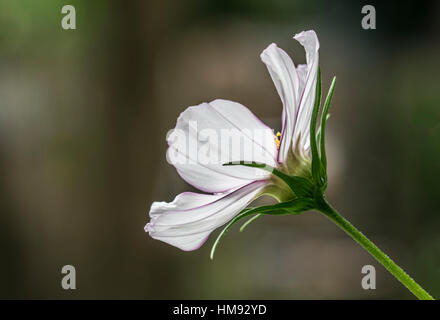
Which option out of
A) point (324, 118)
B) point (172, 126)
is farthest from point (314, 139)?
point (172, 126)

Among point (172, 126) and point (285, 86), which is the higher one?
point (285, 86)

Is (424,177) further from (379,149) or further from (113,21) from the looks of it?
(113,21)

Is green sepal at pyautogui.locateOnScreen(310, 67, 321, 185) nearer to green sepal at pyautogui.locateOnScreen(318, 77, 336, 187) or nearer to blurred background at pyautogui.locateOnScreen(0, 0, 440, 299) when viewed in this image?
green sepal at pyautogui.locateOnScreen(318, 77, 336, 187)

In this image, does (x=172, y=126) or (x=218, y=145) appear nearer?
(x=218, y=145)

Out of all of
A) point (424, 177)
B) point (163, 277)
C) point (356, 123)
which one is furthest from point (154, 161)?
point (424, 177)

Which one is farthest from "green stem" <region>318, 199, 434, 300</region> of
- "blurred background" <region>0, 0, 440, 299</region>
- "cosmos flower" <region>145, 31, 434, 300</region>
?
Answer: "blurred background" <region>0, 0, 440, 299</region>

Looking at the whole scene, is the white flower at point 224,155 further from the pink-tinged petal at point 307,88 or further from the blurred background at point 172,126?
the blurred background at point 172,126

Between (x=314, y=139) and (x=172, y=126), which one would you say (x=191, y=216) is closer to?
(x=314, y=139)
